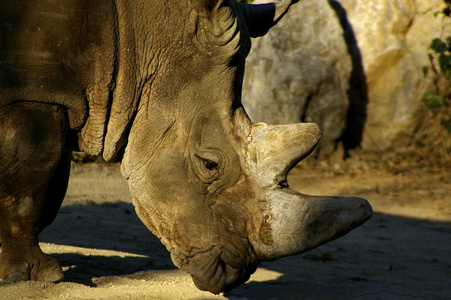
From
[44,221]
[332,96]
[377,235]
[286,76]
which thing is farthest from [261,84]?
[44,221]

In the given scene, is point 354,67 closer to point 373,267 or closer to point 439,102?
point 439,102

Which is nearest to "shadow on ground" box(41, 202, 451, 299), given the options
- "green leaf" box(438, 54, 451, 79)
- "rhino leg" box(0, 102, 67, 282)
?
"rhino leg" box(0, 102, 67, 282)

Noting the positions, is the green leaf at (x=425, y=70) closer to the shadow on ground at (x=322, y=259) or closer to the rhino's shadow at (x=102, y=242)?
the shadow on ground at (x=322, y=259)

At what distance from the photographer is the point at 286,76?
8969 mm

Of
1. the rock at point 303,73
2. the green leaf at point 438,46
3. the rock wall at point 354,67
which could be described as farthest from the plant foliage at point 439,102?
the rock at point 303,73

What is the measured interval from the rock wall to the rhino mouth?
18.9ft

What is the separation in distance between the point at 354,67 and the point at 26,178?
22.5 feet

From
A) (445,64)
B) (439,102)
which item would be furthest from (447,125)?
(445,64)

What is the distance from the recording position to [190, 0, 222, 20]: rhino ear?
327 centimetres

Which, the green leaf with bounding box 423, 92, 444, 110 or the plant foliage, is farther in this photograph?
the green leaf with bounding box 423, 92, 444, 110

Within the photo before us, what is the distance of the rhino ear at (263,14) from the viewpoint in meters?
3.88

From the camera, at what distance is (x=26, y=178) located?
132 inches

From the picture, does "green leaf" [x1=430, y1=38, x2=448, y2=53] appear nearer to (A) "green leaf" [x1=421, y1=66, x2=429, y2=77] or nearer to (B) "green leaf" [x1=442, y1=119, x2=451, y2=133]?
(A) "green leaf" [x1=421, y1=66, x2=429, y2=77]

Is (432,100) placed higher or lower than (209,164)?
lower
